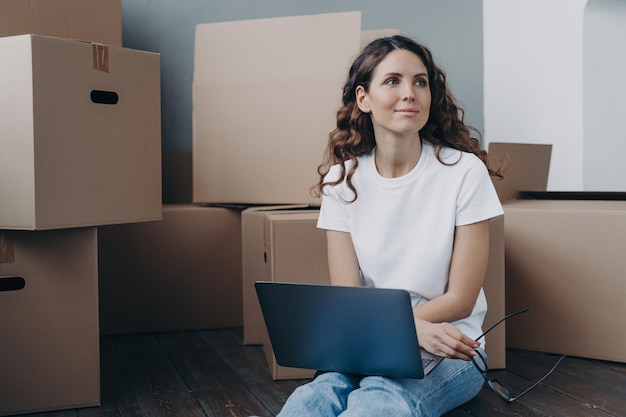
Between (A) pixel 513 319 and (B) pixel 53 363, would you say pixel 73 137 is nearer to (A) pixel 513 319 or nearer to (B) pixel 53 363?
(B) pixel 53 363

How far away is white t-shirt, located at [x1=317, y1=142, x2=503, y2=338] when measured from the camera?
1.23m

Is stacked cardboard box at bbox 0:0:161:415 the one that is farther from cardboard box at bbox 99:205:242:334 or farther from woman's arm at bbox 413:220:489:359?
woman's arm at bbox 413:220:489:359

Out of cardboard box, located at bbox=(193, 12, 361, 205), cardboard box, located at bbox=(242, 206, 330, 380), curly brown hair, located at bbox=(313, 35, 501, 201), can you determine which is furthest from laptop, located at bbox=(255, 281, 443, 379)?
cardboard box, located at bbox=(193, 12, 361, 205)

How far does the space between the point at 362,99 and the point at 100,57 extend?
1.81ft

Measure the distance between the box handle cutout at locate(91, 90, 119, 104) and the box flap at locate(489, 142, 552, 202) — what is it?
98 centimetres

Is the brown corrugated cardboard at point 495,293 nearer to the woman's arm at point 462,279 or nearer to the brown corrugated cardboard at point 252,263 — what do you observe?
the woman's arm at point 462,279

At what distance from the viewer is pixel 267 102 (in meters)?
1.99

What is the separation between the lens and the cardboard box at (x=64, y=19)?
163cm

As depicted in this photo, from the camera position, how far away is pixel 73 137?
4.58 ft

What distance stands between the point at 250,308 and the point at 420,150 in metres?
0.80

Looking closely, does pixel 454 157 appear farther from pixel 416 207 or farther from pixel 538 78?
pixel 538 78

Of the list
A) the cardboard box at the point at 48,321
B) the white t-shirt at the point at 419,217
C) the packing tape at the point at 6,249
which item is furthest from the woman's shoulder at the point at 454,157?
the packing tape at the point at 6,249

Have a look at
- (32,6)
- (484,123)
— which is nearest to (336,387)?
(32,6)

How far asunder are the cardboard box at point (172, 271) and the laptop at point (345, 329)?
0.94 metres
